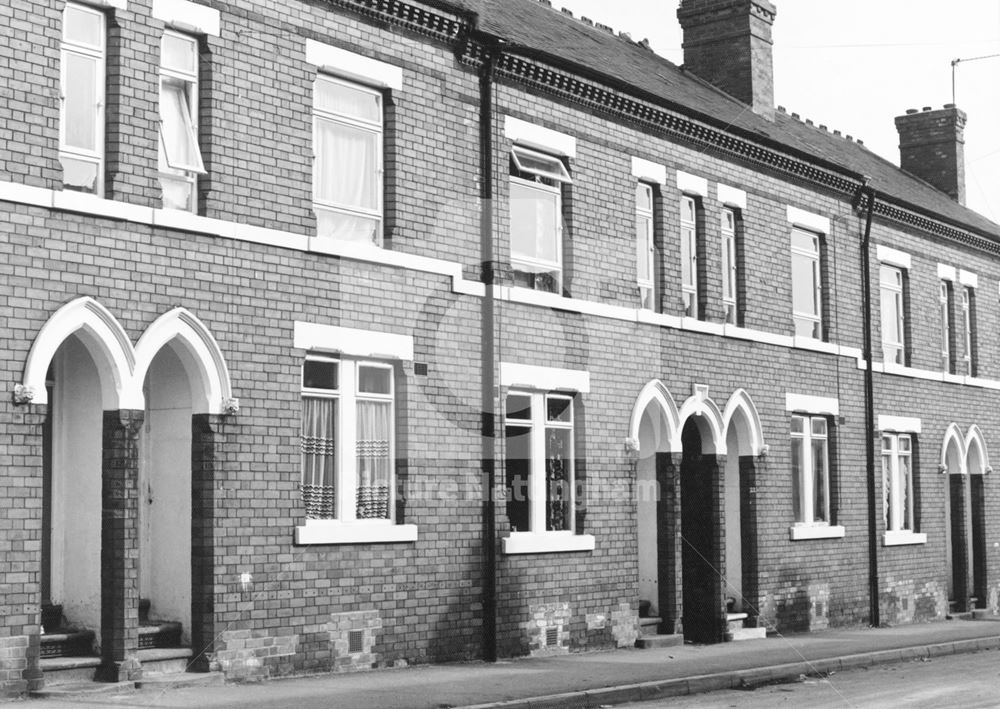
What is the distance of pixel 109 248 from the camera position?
13.0 meters

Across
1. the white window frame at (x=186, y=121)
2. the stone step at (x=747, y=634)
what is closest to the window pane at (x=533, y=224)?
the white window frame at (x=186, y=121)

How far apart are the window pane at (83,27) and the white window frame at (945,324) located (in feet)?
63.4

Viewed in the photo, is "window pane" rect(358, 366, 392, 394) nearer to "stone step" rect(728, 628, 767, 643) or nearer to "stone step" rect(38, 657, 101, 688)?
"stone step" rect(38, 657, 101, 688)

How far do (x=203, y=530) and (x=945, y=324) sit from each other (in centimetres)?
1899

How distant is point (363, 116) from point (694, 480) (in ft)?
27.5

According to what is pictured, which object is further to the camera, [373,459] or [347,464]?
[373,459]

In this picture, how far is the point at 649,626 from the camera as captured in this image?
2002 centimetres

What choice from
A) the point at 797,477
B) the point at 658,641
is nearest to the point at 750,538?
the point at 797,477

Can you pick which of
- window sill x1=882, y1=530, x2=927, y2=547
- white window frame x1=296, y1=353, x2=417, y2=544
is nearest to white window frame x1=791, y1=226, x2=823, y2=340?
window sill x1=882, y1=530, x2=927, y2=547

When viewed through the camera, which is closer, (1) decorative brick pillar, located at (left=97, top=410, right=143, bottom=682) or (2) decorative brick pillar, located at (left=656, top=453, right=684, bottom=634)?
(1) decorative brick pillar, located at (left=97, top=410, right=143, bottom=682)

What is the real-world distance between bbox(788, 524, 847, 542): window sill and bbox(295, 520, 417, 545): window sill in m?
8.76

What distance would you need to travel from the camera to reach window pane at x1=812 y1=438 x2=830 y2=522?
23969 mm

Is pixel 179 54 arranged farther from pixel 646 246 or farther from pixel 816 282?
pixel 816 282

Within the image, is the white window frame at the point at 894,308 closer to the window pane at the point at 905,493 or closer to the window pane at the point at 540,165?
the window pane at the point at 905,493
